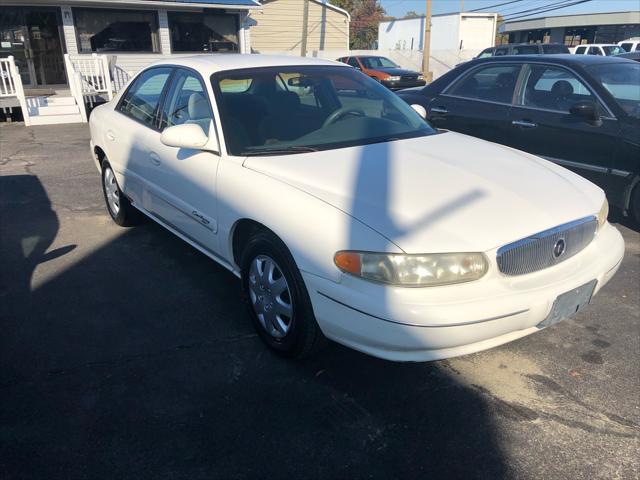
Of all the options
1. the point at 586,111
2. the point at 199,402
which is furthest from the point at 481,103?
the point at 199,402

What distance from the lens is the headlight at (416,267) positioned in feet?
7.84

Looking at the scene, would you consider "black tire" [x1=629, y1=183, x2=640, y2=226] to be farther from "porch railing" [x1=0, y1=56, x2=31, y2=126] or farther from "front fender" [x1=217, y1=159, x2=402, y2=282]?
"porch railing" [x1=0, y1=56, x2=31, y2=126]

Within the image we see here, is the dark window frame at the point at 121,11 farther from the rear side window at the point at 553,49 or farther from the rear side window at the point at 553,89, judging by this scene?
the rear side window at the point at 553,89

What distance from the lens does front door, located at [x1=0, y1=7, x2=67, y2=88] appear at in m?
15.0

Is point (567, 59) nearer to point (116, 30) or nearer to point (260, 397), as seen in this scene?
point (260, 397)

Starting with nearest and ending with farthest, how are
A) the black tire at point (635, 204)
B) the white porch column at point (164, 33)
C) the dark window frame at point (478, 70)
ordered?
the black tire at point (635, 204), the dark window frame at point (478, 70), the white porch column at point (164, 33)

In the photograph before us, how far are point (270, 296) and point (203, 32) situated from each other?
1660 cm

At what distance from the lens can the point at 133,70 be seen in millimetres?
16516

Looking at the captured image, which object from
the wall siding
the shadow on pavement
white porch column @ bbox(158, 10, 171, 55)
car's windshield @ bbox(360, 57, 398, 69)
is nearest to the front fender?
the shadow on pavement

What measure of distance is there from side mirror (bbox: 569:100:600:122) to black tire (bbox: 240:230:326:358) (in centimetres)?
353

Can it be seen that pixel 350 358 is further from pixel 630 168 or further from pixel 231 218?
pixel 630 168

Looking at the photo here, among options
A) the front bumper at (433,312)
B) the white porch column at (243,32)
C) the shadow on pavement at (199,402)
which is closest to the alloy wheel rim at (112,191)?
the shadow on pavement at (199,402)

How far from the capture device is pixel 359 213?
2.54 meters

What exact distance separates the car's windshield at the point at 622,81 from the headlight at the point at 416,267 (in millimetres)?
3529
